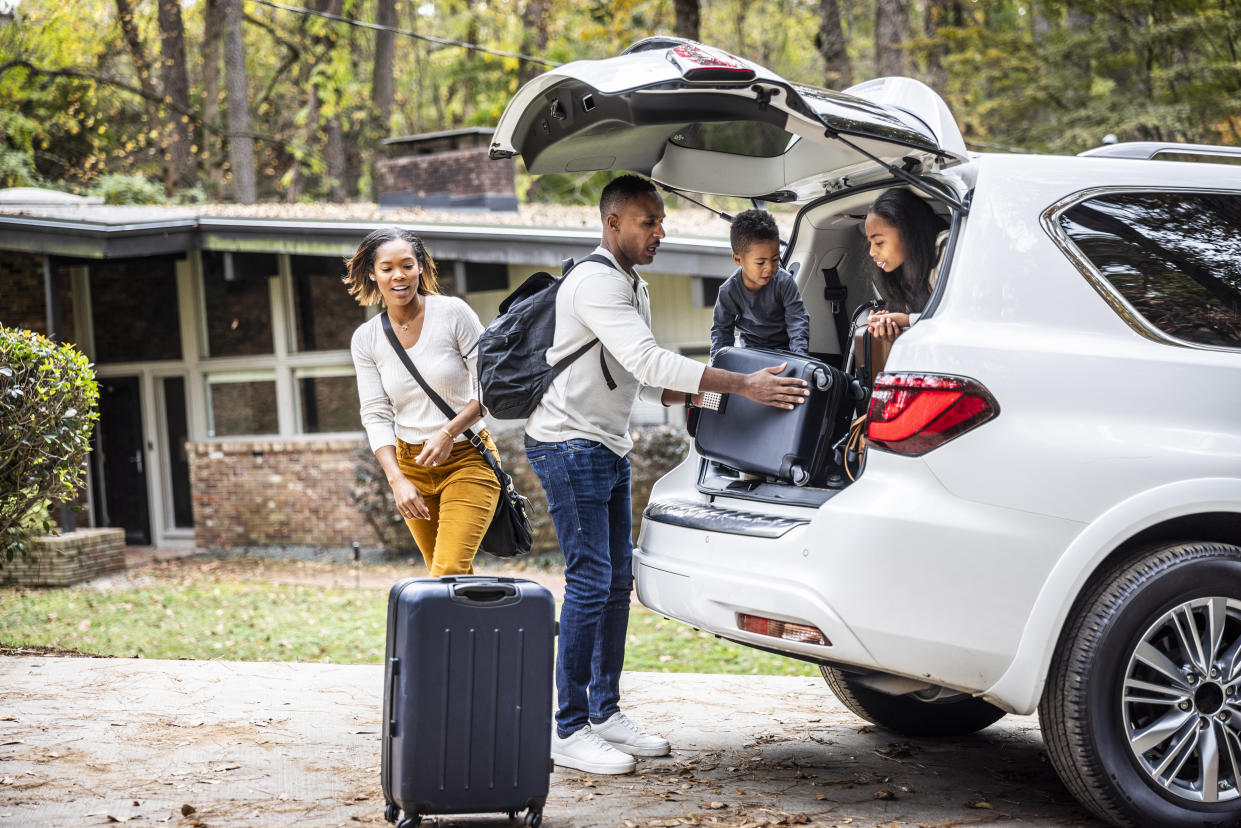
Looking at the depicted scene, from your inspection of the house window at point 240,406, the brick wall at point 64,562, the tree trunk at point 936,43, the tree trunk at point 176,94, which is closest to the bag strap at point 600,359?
the brick wall at point 64,562

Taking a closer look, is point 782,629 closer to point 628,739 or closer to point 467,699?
point 467,699

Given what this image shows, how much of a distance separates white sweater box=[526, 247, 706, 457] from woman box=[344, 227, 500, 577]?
395mm

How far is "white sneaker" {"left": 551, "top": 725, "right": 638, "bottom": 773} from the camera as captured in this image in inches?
175

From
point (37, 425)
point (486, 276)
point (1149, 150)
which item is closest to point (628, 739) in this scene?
point (1149, 150)

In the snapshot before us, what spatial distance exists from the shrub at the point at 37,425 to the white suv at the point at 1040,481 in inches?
206

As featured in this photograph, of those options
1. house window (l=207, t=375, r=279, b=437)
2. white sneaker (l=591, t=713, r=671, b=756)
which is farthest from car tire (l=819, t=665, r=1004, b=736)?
house window (l=207, t=375, r=279, b=437)

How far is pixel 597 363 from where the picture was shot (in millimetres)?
4500

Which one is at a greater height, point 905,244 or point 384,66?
point 384,66

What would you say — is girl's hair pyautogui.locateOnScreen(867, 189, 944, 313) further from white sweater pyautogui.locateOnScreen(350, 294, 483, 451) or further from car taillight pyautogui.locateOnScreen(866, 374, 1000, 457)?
white sweater pyautogui.locateOnScreen(350, 294, 483, 451)

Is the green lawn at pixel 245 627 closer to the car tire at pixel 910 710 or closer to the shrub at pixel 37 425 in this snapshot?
the shrub at pixel 37 425

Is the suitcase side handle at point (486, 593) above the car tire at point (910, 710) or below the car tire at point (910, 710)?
above

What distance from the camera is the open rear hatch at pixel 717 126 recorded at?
375cm

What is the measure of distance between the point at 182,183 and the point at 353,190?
18.7ft

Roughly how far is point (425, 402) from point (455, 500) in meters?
0.41
